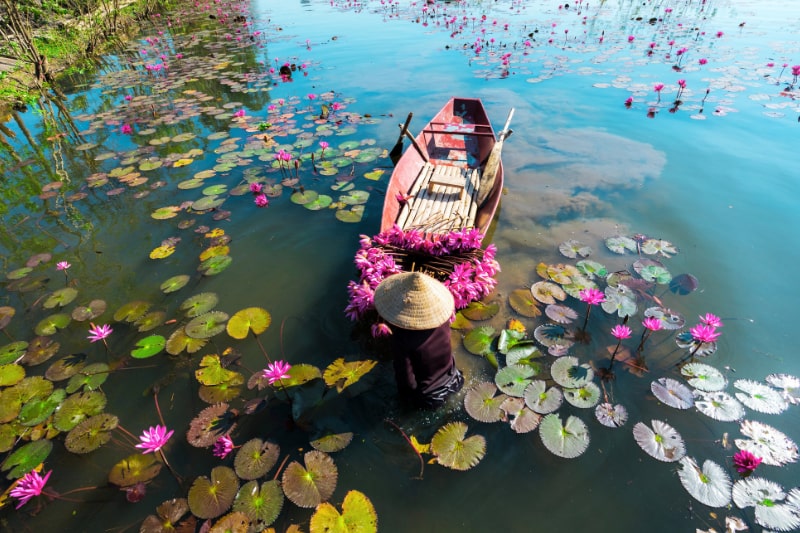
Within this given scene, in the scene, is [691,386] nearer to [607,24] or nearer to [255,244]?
[255,244]

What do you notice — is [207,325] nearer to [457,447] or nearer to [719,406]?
[457,447]

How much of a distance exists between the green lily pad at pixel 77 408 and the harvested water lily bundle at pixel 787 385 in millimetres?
6619

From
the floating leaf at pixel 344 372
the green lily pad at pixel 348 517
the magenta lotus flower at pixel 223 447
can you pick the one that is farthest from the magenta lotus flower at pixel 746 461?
the magenta lotus flower at pixel 223 447

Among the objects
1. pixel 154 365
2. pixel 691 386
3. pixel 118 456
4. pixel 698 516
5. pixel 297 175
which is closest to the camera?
pixel 698 516

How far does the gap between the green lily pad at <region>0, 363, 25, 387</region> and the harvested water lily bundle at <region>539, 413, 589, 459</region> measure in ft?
17.1

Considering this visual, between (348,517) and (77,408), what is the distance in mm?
2867

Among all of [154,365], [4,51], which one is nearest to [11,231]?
[154,365]

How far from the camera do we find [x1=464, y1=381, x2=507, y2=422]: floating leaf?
332cm

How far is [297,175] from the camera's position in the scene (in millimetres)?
7293

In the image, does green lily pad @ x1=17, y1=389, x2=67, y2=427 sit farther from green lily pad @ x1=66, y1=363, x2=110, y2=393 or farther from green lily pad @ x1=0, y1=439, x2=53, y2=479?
green lily pad @ x1=0, y1=439, x2=53, y2=479

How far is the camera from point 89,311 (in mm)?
4453

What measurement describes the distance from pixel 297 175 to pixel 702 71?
13.2 metres

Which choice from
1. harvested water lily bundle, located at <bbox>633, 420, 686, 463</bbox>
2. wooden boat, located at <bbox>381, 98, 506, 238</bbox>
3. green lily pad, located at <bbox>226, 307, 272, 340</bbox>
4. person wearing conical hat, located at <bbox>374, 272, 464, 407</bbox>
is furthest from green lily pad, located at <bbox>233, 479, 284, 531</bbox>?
wooden boat, located at <bbox>381, 98, 506, 238</bbox>

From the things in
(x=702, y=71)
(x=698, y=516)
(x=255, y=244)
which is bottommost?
(x=698, y=516)
